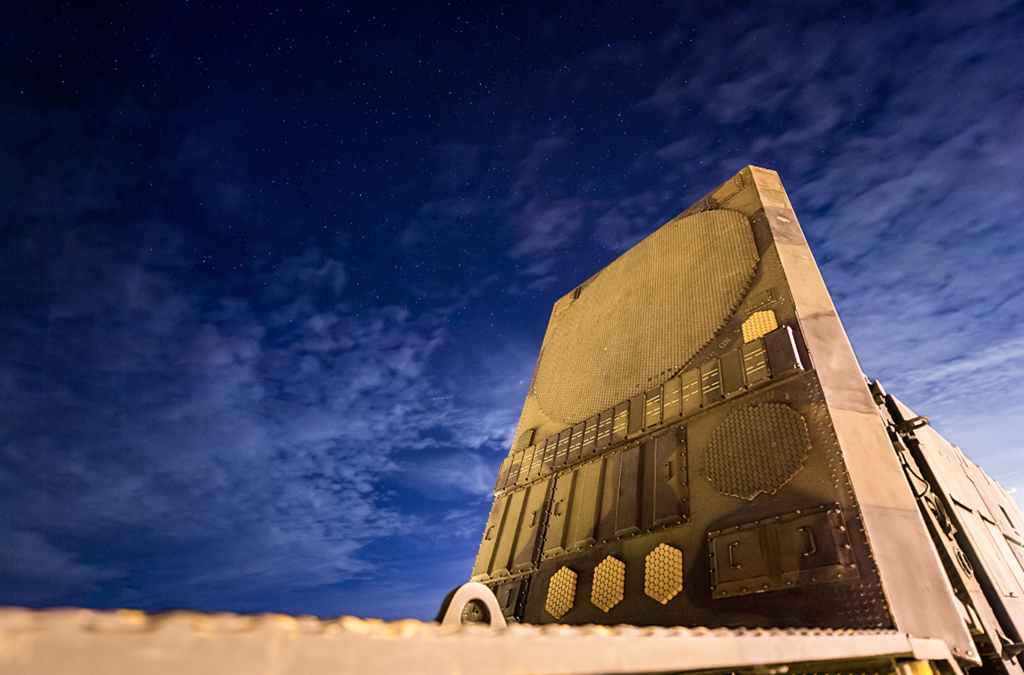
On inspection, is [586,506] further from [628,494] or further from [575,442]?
[575,442]

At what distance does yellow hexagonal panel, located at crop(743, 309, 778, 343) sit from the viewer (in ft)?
14.9

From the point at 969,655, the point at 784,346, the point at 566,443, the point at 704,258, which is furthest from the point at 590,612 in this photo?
the point at 704,258

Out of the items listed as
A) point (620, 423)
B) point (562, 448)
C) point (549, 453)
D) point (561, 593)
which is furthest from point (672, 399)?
point (561, 593)

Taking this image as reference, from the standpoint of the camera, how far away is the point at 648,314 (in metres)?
6.49

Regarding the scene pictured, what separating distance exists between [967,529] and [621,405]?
3.14m

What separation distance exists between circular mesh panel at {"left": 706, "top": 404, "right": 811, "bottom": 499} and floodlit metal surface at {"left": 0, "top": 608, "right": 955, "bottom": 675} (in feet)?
8.84

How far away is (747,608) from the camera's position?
10.8 feet

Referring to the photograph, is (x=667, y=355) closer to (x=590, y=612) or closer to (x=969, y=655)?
(x=590, y=612)

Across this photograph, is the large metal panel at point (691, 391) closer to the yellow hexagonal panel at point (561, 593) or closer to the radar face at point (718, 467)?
the radar face at point (718, 467)

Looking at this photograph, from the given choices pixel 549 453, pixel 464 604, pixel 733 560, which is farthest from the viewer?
pixel 549 453

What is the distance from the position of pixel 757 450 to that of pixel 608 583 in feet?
5.98

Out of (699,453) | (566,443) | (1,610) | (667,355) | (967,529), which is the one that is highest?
(667,355)

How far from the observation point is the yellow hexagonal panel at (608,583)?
4.18 m

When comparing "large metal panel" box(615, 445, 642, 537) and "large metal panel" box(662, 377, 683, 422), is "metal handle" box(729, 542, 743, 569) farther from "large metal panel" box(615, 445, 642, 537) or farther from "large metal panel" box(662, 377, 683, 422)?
"large metal panel" box(662, 377, 683, 422)
